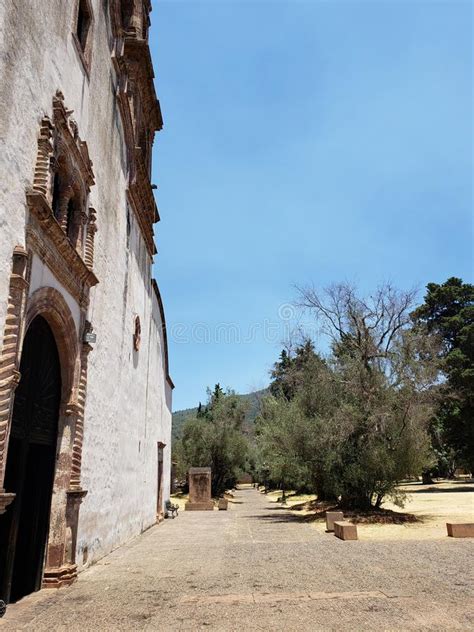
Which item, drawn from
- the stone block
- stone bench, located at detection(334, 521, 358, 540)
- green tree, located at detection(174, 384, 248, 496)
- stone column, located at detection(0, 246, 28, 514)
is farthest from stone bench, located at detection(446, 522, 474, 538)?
green tree, located at detection(174, 384, 248, 496)

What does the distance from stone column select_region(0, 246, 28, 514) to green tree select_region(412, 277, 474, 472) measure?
24.3 meters

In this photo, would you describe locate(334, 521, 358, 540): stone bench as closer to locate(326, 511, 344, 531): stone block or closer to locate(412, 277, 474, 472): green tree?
locate(326, 511, 344, 531): stone block

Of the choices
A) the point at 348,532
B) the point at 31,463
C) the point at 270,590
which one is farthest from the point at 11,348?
the point at 348,532

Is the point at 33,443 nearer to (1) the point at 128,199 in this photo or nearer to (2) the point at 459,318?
(1) the point at 128,199

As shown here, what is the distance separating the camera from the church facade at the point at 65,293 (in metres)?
5.93

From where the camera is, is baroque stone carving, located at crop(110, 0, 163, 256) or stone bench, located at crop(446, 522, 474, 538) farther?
baroque stone carving, located at crop(110, 0, 163, 256)

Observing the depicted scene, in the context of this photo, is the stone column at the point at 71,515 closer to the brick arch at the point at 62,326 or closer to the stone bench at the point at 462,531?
the brick arch at the point at 62,326

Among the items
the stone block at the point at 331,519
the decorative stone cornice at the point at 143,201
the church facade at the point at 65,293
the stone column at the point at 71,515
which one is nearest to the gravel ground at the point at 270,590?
the stone column at the point at 71,515

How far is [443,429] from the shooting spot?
3447 cm

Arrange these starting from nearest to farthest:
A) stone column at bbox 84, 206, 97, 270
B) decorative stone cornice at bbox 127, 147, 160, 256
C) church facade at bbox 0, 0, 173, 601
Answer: church facade at bbox 0, 0, 173, 601 < stone column at bbox 84, 206, 97, 270 < decorative stone cornice at bbox 127, 147, 160, 256

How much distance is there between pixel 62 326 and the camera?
25.6 ft

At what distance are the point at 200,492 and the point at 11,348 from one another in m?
21.8

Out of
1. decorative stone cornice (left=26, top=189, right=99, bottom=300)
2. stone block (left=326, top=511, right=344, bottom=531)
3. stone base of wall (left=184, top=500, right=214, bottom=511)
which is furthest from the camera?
stone base of wall (left=184, top=500, right=214, bottom=511)

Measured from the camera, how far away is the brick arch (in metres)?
6.83
